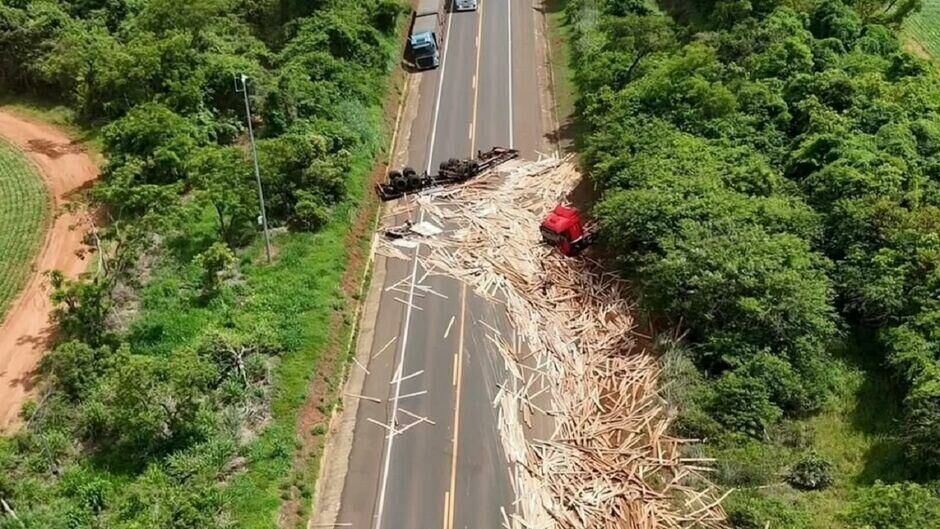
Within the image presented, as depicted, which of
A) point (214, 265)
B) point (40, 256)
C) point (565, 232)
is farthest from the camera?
point (40, 256)

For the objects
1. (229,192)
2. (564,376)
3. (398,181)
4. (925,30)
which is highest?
(925,30)

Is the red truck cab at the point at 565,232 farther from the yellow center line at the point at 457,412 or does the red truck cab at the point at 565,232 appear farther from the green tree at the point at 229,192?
the green tree at the point at 229,192

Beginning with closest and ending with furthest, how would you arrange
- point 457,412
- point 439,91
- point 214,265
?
point 457,412 → point 214,265 → point 439,91

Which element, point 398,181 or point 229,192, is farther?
point 398,181

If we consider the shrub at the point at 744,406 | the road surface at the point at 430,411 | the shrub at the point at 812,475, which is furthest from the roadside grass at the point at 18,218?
the shrub at the point at 812,475

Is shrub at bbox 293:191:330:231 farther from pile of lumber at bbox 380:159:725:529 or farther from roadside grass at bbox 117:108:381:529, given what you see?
pile of lumber at bbox 380:159:725:529

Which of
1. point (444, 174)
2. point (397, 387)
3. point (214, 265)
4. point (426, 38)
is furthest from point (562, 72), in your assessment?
point (397, 387)

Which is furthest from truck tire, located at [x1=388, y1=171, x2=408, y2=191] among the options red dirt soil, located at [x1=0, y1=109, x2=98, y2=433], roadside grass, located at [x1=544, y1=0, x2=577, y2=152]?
red dirt soil, located at [x1=0, y1=109, x2=98, y2=433]

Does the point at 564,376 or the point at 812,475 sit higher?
the point at 812,475

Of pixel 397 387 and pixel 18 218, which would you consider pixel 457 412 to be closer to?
pixel 397 387
